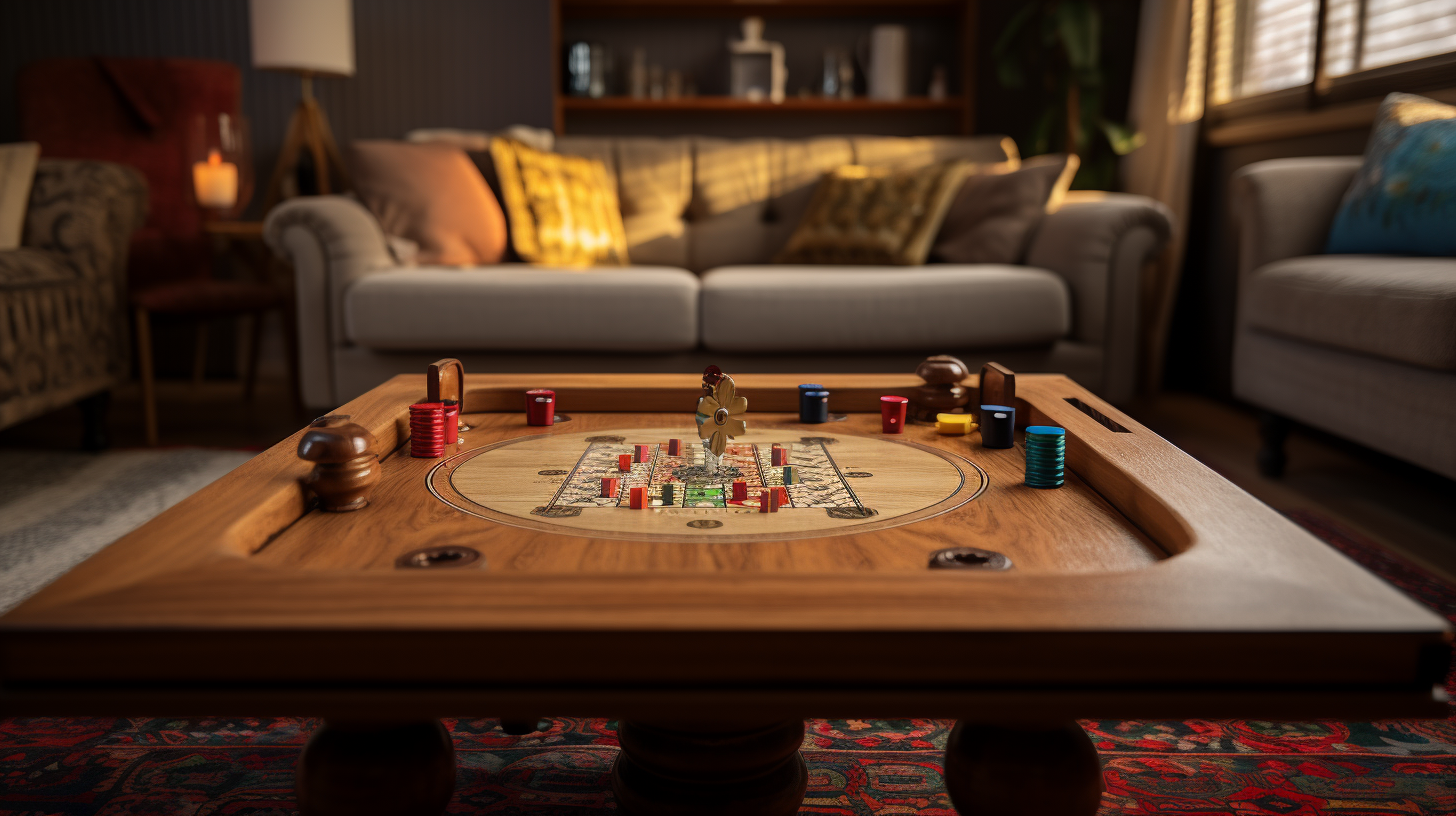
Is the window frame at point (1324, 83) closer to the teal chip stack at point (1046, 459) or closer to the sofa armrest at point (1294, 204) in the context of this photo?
the sofa armrest at point (1294, 204)

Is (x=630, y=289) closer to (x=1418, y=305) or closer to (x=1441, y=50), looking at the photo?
(x=1418, y=305)

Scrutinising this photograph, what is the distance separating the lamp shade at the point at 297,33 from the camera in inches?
128

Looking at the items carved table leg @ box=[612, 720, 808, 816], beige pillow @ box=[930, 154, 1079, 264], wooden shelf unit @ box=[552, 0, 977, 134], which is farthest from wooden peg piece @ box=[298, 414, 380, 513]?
wooden shelf unit @ box=[552, 0, 977, 134]

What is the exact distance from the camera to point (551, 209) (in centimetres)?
298

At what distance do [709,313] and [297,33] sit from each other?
1.76 meters

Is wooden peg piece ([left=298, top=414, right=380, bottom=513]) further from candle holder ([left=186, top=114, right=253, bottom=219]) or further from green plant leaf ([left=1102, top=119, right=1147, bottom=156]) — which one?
green plant leaf ([left=1102, top=119, right=1147, bottom=156])

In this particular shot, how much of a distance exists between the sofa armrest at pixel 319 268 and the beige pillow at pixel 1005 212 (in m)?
1.65

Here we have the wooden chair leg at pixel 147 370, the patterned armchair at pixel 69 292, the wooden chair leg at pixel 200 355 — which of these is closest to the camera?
the patterned armchair at pixel 69 292

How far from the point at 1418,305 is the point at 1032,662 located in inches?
65.3

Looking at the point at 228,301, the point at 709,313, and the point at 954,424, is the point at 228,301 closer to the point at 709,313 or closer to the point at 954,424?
the point at 709,313

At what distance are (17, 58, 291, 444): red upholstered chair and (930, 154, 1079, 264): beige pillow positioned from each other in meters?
2.34

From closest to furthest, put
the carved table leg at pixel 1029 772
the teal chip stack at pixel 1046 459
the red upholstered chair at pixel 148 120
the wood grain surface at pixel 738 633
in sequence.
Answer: the wood grain surface at pixel 738 633, the carved table leg at pixel 1029 772, the teal chip stack at pixel 1046 459, the red upholstered chair at pixel 148 120

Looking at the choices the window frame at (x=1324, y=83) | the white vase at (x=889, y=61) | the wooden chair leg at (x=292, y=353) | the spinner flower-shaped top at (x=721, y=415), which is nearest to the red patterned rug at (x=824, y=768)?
the spinner flower-shaped top at (x=721, y=415)

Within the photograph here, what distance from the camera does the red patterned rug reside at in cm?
107
